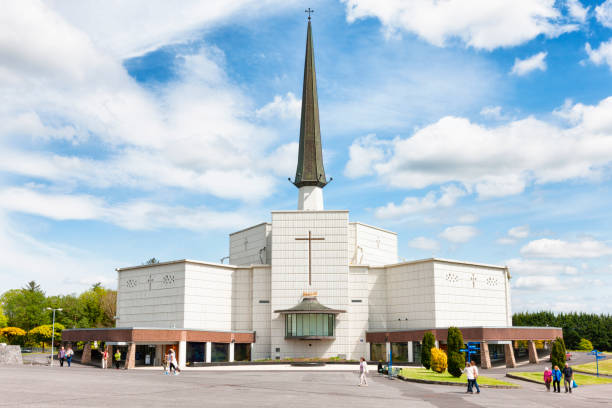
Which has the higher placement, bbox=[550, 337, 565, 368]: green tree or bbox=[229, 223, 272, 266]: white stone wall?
bbox=[229, 223, 272, 266]: white stone wall

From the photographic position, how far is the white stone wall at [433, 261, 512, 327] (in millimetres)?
64438

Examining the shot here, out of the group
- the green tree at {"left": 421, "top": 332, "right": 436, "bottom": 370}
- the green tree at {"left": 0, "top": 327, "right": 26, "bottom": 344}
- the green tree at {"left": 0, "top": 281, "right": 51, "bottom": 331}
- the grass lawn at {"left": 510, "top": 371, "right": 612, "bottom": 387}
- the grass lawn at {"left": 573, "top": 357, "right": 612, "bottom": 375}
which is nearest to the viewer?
the grass lawn at {"left": 510, "top": 371, "right": 612, "bottom": 387}

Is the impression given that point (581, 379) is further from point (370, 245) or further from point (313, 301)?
point (370, 245)

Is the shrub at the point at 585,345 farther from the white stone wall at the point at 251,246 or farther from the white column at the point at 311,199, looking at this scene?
the white stone wall at the point at 251,246

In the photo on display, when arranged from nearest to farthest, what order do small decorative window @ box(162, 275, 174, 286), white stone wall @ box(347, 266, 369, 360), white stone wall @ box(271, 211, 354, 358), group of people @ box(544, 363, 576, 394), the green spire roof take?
1. group of people @ box(544, 363, 576, 394)
2. white stone wall @ box(271, 211, 354, 358)
3. small decorative window @ box(162, 275, 174, 286)
4. white stone wall @ box(347, 266, 369, 360)
5. the green spire roof

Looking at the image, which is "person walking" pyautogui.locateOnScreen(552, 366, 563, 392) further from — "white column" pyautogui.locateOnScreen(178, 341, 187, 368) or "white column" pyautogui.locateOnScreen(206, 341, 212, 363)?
"white column" pyautogui.locateOnScreen(206, 341, 212, 363)

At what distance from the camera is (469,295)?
66625mm

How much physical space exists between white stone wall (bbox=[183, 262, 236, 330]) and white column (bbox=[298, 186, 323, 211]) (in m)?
12.9

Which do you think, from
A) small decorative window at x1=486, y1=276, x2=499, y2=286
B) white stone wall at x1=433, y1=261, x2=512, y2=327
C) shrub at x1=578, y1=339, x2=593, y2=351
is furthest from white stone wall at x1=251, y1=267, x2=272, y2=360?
shrub at x1=578, y1=339, x2=593, y2=351

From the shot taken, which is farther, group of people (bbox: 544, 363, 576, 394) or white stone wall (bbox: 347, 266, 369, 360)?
white stone wall (bbox: 347, 266, 369, 360)

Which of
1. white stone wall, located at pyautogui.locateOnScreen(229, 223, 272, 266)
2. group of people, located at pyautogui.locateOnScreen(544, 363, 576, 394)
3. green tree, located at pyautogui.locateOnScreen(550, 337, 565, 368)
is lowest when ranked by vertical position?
group of people, located at pyautogui.locateOnScreen(544, 363, 576, 394)

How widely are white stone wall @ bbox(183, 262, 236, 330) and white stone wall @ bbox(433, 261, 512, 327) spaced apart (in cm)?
2460

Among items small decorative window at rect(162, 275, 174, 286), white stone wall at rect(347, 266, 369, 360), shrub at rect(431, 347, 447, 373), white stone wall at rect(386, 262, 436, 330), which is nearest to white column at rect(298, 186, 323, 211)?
white stone wall at rect(347, 266, 369, 360)

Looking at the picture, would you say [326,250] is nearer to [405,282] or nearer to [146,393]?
[405,282]
